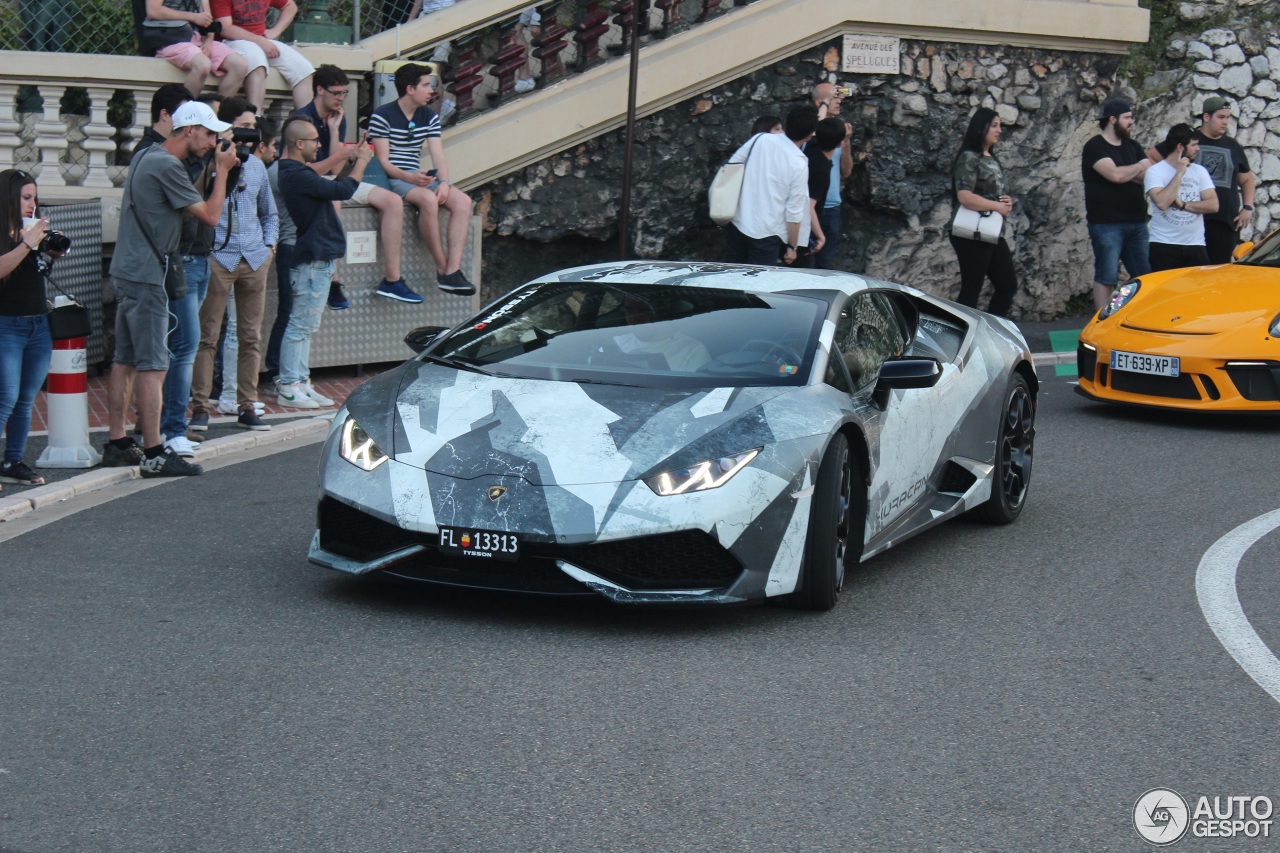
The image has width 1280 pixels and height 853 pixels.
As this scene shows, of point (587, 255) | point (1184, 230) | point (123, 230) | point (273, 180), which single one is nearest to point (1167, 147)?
point (1184, 230)

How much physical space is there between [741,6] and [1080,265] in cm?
464

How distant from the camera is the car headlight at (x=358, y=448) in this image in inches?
245

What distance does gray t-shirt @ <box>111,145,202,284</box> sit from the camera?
8617 millimetres

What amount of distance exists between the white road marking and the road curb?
204 inches

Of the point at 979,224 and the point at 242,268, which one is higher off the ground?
the point at 979,224

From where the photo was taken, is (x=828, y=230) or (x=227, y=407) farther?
(x=828, y=230)

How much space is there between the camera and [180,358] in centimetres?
921

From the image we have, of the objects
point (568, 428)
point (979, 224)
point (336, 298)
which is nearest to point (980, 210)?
point (979, 224)

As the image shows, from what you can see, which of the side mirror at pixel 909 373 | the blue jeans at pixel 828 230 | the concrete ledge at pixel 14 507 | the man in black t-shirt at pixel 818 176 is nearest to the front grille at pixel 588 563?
the side mirror at pixel 909 373

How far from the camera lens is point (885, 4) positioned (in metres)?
16.2

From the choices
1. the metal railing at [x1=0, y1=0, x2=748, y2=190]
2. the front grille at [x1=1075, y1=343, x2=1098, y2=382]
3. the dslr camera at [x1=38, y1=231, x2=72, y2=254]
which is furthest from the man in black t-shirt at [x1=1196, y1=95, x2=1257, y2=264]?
the dslr camera at [x1=38, y1=231, x2=72, y2=254]

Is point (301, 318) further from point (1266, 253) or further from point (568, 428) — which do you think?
point (1266, 253)

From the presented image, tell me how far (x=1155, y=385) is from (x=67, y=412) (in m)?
6.62

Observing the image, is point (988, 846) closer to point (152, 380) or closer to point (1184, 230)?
point (152, 380)
